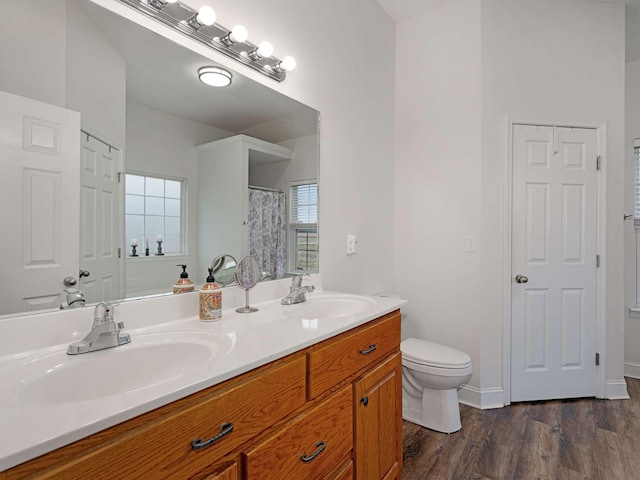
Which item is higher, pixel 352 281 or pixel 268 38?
pixel 268 38

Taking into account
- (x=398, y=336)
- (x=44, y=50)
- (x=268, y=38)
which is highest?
(x=268, y=38)

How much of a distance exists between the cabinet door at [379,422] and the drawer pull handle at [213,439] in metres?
0.58

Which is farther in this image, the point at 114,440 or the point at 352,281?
the point at 352,281

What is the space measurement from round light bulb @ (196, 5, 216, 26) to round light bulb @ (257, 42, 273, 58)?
28 cm

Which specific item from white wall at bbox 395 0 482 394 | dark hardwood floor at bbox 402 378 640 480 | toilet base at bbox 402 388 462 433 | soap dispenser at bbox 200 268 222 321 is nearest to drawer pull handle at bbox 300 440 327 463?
soap dispenser at bbox 200 268 222 321

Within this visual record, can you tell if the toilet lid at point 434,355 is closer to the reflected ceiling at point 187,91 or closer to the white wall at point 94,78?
the reflected ceiling at point 187,91

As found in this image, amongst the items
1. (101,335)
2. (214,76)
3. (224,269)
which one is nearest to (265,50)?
(214,76)

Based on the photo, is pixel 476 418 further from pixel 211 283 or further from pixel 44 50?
pixel 44 50

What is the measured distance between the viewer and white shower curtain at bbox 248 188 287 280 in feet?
5.41

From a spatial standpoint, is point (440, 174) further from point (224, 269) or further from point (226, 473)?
point (226, 473)

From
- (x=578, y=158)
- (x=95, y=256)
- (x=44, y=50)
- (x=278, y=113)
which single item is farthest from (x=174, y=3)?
(x=578, y=158)

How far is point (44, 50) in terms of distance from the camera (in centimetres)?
95

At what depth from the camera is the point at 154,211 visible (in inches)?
48.9

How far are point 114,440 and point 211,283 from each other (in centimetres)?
71
